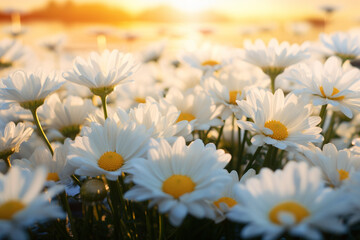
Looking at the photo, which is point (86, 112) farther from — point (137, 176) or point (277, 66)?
point (277, 66)

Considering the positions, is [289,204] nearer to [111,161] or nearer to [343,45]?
[111,161]

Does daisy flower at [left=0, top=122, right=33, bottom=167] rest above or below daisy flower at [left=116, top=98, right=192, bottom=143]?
below

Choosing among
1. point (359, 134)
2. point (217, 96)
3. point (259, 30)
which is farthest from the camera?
point (259, 30)

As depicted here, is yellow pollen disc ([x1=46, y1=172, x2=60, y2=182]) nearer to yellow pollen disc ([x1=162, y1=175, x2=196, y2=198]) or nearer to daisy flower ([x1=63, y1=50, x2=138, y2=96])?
daisy flower ([x1=63, y1=50, x2=138, y2=96])

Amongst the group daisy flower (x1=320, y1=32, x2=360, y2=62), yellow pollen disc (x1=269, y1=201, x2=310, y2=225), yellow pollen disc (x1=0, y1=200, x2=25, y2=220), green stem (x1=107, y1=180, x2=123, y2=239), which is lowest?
green stem (x1=107, y1=180, x2=123, y2=239)

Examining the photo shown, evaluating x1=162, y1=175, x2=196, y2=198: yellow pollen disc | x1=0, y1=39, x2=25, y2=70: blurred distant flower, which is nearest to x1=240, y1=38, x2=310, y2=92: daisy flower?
x1=162, y1=175, x2=196, y2=198: yellow pollen disc

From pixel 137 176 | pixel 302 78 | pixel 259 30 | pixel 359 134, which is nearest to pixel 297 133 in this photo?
pixel 302 78
